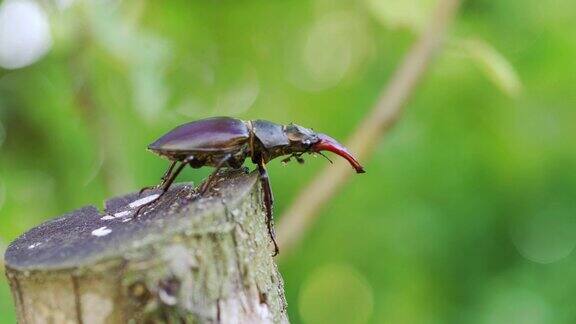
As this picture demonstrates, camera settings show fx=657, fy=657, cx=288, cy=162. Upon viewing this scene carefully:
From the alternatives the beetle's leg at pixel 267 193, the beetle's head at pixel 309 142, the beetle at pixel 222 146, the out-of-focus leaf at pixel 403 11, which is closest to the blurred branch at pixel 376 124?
the out-of-focus leaf at pixel 403 11

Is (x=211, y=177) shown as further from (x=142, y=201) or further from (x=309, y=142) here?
(x=309, y=142)

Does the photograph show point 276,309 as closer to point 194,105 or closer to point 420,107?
point 194,105

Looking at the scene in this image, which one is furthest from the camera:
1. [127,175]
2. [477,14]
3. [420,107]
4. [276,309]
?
[420,107]

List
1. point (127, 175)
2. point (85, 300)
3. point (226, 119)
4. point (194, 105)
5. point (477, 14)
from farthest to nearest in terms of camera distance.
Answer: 1. point (477, 14)
2. point (194, 105)
3. point (127, 175)
4. point (226, 119)
5. point (85, 300)

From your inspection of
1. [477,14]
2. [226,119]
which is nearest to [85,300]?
[226,119]

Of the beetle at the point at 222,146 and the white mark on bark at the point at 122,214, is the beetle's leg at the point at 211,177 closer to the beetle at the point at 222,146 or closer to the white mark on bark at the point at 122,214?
the beetle at the point at 222,146

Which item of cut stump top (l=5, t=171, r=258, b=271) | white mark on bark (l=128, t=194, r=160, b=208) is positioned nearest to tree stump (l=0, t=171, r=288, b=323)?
cut stump top (l=5, t=171, r=258, b=271)

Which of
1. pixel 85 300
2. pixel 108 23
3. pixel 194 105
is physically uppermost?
pixel 194 105
